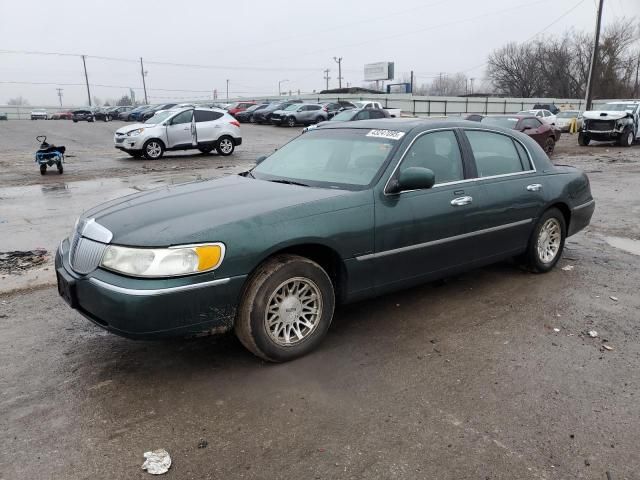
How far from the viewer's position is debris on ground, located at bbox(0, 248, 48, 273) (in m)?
5.89

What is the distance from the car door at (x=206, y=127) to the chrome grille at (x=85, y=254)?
15344mm

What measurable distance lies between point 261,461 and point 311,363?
107 centimetres

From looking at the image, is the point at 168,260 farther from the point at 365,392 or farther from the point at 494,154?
the point at 494,154

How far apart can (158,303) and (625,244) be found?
6235mm

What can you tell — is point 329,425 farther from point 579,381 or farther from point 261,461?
point 579,381

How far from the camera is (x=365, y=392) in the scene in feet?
11.0

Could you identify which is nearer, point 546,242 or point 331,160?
point 331,160

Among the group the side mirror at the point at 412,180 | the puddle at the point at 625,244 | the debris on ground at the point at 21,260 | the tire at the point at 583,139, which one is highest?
the side mirror at the point at 412,180

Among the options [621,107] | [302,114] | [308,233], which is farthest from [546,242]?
[302,114]

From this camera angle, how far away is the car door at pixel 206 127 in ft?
60.3

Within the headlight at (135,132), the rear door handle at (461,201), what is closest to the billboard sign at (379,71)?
the headlight at (135,132)

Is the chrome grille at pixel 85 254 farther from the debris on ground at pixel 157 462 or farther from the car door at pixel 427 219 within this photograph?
the car door at pixel 427 219

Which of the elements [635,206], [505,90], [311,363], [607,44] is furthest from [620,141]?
[505,90]

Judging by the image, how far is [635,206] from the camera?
9617mm
